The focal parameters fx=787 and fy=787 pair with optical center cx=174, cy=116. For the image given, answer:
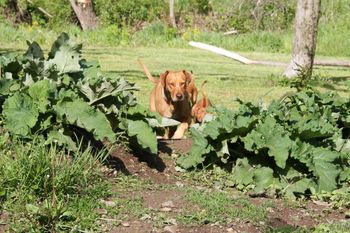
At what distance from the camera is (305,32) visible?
518 inches

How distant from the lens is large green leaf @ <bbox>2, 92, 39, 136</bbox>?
5652 mm

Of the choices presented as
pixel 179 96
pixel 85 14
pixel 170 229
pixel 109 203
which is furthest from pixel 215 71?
pixel 170 229

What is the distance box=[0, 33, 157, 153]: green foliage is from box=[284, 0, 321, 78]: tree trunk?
22.1 ft

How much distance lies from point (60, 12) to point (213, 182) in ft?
63.2

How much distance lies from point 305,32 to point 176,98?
5507 millimetres

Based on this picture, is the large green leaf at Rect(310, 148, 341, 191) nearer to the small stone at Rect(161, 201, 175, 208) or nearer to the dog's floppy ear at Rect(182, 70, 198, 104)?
the small stone at Rect(161, 201, 175, 208)

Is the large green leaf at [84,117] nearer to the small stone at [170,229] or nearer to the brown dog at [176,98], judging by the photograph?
the small stone at [170,229]

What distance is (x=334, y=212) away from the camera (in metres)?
5.71

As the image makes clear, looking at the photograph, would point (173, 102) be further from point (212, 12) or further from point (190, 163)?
point (212, 12)

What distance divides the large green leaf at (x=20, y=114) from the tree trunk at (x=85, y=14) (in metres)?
17.4

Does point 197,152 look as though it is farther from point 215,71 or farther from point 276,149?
point 215,71

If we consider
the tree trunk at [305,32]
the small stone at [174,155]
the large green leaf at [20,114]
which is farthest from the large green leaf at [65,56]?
the tree trunk at [305,32]

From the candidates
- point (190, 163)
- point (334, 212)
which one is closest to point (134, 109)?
point (190, 163)

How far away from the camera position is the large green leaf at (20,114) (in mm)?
5652
